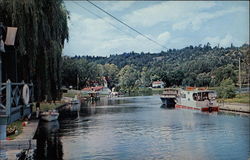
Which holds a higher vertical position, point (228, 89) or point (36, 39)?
point (36, 39)

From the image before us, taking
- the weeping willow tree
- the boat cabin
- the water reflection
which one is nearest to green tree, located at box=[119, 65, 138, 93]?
the boat cabin

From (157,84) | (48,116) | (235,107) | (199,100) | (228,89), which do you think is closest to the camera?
(48,116)

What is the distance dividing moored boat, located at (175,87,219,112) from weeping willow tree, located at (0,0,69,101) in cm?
4115

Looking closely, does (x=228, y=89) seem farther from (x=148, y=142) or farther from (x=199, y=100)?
(x=148, y=142)

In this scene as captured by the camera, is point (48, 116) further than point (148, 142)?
Yes

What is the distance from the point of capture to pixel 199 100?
6200 cm

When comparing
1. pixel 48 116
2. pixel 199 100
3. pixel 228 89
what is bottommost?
pixel 48 116

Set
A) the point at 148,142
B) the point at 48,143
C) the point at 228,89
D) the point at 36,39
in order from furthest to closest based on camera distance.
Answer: the point at 228,89 → the point at 48,143 → the point at 148,142 → the point at 36,39

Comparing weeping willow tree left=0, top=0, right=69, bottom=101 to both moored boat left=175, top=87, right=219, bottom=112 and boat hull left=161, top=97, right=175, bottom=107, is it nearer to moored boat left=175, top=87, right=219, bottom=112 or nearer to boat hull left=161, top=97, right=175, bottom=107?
moored boat left=175, top=87, right=219, bottom=112

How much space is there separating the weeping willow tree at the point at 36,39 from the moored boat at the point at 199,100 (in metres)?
41.1

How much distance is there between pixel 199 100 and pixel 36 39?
1918 inches

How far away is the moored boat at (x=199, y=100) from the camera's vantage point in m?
58.2

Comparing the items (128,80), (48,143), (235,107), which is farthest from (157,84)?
(48,143)

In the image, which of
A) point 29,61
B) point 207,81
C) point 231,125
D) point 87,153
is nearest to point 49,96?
point 29,61
